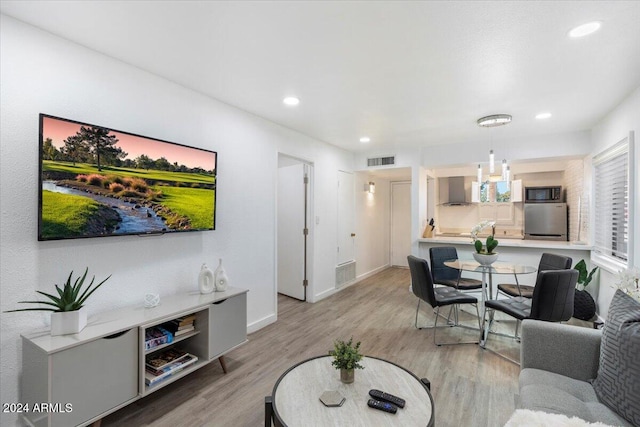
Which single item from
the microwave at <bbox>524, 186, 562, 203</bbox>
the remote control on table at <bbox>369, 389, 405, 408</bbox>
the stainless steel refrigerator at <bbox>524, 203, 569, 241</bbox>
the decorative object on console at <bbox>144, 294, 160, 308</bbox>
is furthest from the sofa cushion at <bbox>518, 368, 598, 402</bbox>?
the microwave at <bbox>524, 186, 562, 203</bbox>

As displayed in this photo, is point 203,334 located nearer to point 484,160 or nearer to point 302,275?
point 302,275

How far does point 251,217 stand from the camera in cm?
348

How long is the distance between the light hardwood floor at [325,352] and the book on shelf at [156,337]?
44cm

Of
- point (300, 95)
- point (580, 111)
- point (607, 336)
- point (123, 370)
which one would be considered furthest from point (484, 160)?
point (123, 370)

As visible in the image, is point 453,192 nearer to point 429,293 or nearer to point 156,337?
point 429,293

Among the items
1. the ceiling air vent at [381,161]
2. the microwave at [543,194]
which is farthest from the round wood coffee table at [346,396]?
the microwave at [543,194]

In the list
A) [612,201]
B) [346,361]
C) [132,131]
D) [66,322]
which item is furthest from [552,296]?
[132,131]

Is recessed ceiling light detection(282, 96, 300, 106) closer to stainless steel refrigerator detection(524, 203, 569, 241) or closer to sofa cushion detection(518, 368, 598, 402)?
sofa cushion detection(518, 368, 598, 402)

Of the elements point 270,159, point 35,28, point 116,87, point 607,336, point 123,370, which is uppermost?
point 35,28

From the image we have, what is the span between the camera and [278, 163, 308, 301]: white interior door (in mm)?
4734

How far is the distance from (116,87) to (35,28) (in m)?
0.51

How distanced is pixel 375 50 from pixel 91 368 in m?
2.67

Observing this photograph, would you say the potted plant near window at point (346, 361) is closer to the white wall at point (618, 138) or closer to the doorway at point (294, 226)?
the white wall at point (618, 138)

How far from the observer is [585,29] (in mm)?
1854
